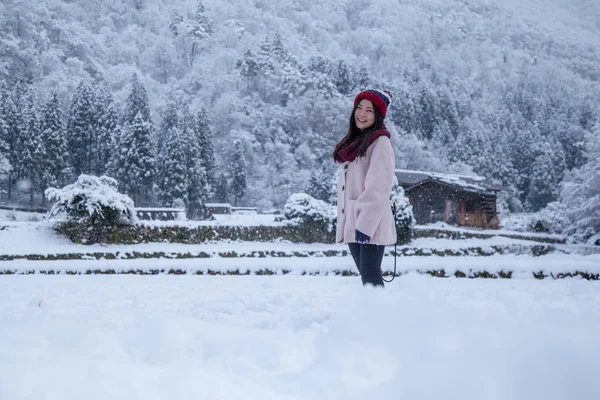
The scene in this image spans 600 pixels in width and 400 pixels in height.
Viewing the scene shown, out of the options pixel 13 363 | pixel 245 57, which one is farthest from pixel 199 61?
pixel 13 363

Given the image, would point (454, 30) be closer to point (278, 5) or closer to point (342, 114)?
point (278, 5)

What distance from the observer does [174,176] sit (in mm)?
32281

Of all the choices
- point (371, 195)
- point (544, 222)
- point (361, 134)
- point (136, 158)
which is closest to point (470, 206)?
point (544, 222)

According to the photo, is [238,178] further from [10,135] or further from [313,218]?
[313,218]

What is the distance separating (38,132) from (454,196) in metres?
32.0

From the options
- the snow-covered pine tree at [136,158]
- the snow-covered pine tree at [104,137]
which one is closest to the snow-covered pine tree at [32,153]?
the snow-covered pine tree at [104,137]

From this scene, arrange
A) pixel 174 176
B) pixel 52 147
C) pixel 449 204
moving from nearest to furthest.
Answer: pixel 449 204, pixel 52 147, pixel 174 176

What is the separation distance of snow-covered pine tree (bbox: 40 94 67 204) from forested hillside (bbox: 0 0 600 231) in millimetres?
133

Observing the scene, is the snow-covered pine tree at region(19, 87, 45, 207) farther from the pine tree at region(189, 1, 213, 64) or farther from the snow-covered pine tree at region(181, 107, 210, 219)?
the pine tree at region(189, 1, 213, 64)

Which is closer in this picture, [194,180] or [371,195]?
[371,195]

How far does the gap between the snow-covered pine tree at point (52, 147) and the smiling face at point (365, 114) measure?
33731mm

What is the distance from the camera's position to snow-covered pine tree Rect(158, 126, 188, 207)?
1273 inches

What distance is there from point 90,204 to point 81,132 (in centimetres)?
2543

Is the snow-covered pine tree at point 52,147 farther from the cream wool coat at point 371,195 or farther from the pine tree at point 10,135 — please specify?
the cream wool coat at point 371,195
